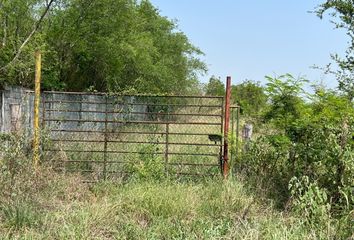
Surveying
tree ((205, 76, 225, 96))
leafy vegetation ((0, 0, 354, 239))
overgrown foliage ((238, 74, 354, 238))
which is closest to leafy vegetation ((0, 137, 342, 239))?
leafy vegetation ((0, 0, 354, 239))

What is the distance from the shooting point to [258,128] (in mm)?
7566

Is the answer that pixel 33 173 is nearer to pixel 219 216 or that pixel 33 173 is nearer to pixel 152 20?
pixel 219 216

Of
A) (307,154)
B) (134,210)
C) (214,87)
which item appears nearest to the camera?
(134,210)

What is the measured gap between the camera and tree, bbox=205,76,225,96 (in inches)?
955

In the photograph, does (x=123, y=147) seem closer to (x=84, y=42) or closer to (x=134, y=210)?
(x=134, y=210)

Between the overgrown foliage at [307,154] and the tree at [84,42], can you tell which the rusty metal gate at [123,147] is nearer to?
the overgrown foliage at [307,154]

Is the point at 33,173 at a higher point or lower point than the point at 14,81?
lower

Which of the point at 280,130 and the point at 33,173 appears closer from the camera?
the point at 33,173

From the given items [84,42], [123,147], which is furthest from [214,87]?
[123,147]

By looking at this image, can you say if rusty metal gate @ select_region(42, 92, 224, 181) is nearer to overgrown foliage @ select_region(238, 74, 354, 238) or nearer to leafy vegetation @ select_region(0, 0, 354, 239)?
leafy vegetation @ select_region(0, 0, 354, 239)

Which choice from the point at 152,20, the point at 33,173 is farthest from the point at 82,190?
the point at 152,20

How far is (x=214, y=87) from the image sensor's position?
25.6m

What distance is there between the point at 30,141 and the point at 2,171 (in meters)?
1.14

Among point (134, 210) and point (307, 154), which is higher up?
point (307, 154)
